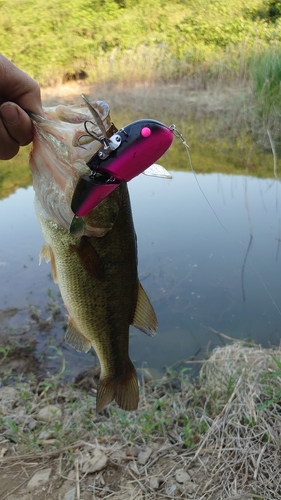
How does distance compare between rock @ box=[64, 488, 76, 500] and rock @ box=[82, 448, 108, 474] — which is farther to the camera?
rock @ box=[82, 448, 108, 474]

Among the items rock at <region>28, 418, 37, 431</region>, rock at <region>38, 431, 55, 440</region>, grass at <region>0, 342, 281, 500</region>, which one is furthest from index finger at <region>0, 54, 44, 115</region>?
rock at <region>28, 418, 37, 431</region>

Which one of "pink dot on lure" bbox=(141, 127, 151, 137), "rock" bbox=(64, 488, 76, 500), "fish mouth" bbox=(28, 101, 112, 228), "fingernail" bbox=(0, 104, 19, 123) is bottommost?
"rock" bbox=(64, 488, 76, 500)

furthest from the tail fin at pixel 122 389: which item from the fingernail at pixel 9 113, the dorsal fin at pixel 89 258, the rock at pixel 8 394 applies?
the rock at pixel 8 394

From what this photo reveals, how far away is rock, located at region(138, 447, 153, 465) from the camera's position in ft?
8.52

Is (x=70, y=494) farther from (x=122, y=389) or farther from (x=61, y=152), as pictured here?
(x=61, y=152)

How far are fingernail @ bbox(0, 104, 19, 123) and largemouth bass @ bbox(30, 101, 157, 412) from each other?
63mm

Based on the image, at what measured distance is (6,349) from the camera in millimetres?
3836

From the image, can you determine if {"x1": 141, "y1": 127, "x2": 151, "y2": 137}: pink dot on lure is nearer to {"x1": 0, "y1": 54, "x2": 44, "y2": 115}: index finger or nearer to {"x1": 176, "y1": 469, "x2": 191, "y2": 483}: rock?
{"x1": 0, "y1": 54, "x2": 44, "y2": 115}: index finger

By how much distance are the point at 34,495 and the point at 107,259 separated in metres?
1.64

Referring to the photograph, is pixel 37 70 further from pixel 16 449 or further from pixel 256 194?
pixel 16 449

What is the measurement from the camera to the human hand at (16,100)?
142 cm

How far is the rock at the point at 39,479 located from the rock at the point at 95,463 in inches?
8.3

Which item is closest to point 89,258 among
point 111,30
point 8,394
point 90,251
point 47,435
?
point 90,251

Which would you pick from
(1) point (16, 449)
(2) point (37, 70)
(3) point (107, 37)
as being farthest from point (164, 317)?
(3) point (107, 37)
